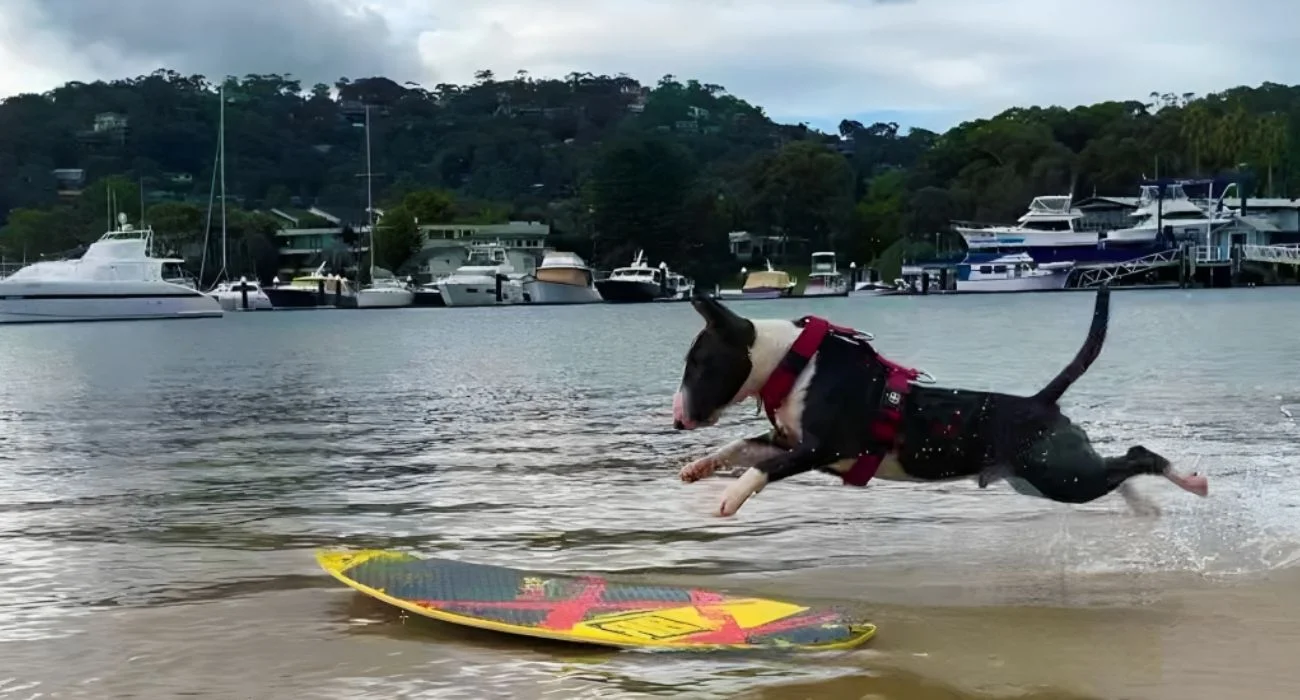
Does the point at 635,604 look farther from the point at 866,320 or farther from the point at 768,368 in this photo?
the point at 866,320

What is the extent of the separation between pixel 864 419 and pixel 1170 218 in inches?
4674

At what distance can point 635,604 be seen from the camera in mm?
7473

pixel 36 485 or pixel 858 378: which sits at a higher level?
pixel 858 378

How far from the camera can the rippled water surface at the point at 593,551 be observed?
258 inches

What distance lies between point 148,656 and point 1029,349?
2986 cm

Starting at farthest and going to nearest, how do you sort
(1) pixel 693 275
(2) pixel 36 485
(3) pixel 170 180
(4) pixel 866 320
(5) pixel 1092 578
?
(3) pixel 170 180 < (1) pixel 693 275 < (4) pixel 866 320 < (2) pixel 36 485 < (5) pixel 1092 578

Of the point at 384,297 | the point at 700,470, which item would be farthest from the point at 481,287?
the point at 700,470

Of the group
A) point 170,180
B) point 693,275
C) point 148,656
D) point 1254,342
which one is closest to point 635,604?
point 148,656

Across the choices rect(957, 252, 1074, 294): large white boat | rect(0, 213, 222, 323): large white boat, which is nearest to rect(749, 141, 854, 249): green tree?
rect(957, 252, 1074, 294): large white boat

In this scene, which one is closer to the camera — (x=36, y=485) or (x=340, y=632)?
(x=340, y=632)

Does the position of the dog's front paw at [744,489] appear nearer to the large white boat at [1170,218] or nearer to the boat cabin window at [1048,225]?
the large white boat at [1170,218]

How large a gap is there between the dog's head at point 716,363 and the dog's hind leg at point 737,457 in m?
0.24

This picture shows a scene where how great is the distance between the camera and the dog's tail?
26.2ft

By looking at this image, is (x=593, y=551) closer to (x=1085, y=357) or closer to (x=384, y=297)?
(x=1085, y=357)
